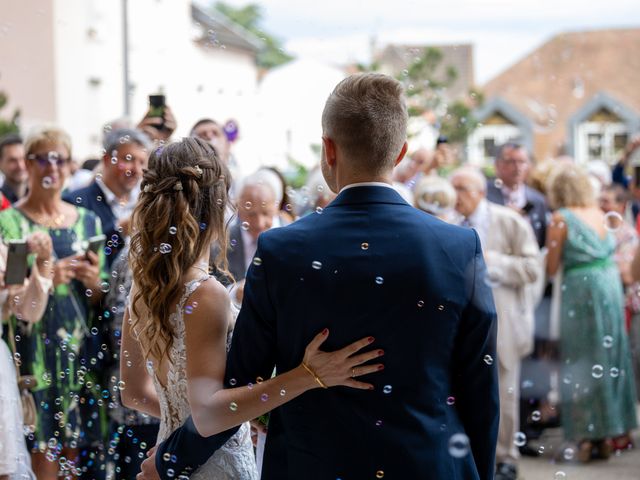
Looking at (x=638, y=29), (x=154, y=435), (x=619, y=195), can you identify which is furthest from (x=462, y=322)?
(x=638, y=29)

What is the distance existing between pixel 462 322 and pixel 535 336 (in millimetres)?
4308

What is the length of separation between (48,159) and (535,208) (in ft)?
10.5

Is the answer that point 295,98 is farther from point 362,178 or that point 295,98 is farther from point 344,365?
point 344,365

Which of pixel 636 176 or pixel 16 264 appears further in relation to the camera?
pixel 636 176

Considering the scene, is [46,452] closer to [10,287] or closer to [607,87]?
[10,287]

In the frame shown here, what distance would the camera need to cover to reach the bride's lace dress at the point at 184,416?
231 centimetres

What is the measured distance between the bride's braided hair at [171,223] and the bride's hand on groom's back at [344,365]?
1.58 feet

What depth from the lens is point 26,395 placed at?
3912 millimetres

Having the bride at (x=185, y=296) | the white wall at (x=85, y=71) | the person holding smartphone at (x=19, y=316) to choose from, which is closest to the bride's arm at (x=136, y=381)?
the bride at (x=185, y=296)

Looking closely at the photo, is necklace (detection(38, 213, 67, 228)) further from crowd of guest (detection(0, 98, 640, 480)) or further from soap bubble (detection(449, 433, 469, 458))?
soap bubble (detection(449, 433, 469, 458))

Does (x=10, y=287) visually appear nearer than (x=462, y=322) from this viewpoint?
No

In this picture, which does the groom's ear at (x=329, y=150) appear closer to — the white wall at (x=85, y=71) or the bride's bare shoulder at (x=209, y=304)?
the bride's bare shoulder at (x=209, y=304)

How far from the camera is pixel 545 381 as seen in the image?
248 inches

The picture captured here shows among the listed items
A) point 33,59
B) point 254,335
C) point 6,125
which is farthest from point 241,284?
point 33,59
